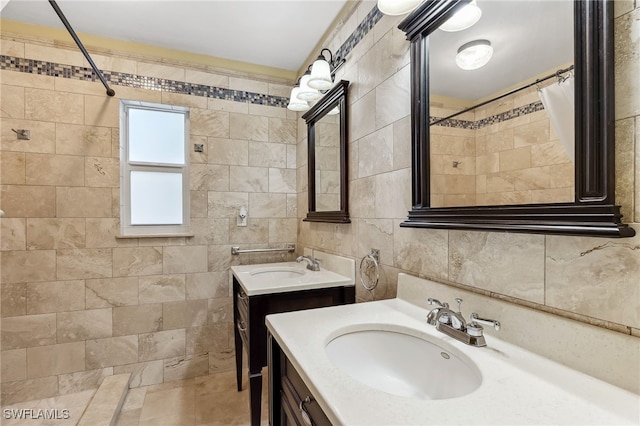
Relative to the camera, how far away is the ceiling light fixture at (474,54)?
3.17ft

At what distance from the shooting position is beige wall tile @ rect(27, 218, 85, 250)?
202cm

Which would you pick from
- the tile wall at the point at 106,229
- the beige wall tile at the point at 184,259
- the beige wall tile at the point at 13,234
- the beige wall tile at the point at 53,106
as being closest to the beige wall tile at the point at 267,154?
the tile wall at the point at 106,229

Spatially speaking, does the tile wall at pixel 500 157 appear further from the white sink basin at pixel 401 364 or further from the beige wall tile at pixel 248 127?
the beige wall tile at pixel 248 127

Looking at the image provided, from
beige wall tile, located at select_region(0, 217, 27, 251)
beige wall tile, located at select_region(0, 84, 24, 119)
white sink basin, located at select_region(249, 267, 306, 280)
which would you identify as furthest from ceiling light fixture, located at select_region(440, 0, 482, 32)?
beige wall tile, located at select_region(0, 217, 27, 251)

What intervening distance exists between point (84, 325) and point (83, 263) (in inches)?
17.0

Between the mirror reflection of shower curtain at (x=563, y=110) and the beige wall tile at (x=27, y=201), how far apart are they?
271 centimetres

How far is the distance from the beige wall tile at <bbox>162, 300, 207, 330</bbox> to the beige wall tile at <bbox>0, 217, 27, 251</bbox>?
3.23 feet

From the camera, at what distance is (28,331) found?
6.61ft

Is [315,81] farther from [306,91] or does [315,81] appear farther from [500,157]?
[500,157]

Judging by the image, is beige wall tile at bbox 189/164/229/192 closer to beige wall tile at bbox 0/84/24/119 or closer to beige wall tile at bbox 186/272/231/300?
beige wall tile at bbox 186/272/231/300

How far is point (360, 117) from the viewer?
5.47 ft

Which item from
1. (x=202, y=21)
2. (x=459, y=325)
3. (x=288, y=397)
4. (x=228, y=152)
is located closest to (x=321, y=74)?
(x=202, y=21)

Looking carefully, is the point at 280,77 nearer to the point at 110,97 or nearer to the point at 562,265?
the point at 110,97

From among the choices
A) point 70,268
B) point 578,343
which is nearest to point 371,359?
point 578,343
